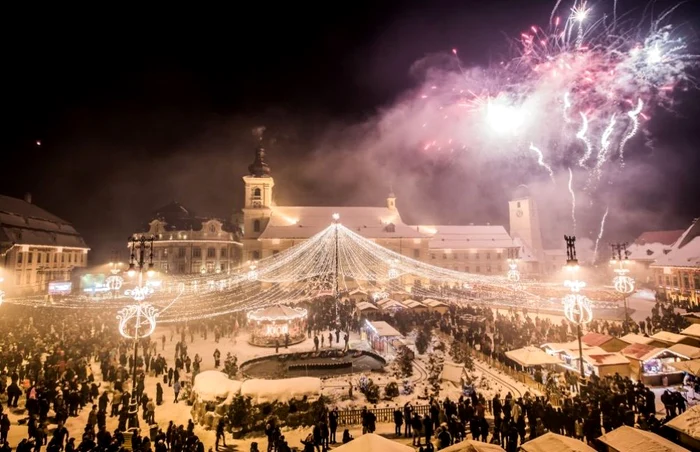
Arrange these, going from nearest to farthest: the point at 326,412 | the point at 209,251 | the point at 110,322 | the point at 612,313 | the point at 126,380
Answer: the point at 326,412
the point at 126,380
the point at 110,322
the point at 612,313
the point at 209,251

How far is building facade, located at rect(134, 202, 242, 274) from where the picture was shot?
190ft

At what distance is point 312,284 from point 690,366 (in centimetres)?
3267

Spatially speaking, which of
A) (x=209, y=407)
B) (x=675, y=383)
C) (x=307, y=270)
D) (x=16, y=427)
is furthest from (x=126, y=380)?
(x=307, y=270)

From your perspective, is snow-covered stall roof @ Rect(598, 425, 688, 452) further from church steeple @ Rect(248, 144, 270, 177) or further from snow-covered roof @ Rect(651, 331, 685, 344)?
church steeple @ Rect(248, 144, 270, 177)

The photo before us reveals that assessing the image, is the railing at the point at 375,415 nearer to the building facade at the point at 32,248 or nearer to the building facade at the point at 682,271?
the building facade at the point at 682,271

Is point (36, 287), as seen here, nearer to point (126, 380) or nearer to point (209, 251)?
point (209, 251)

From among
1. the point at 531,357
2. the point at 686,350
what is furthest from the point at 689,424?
the point at 686,350

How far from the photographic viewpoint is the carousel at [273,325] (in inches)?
919

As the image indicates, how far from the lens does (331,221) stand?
5916 cm

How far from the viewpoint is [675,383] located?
625 inches

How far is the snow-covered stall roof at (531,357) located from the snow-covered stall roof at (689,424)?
6462 mm

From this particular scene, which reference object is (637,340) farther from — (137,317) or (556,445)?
(137,317)

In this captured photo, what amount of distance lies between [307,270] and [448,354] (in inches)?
1097

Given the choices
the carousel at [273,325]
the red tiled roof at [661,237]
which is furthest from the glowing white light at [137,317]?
the red tiled roof at [661,237]
